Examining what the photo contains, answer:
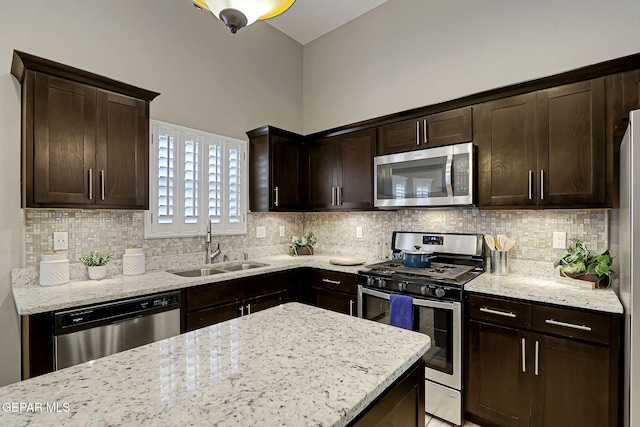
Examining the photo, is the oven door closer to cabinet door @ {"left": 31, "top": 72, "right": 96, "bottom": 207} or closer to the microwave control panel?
the microwave control panel

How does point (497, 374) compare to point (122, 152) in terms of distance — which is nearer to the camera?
point (497, 374)

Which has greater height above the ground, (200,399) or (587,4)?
(587,4)

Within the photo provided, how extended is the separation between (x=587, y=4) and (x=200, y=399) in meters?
3.42

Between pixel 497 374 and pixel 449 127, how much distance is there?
1.87 meters

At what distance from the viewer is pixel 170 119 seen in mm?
2943

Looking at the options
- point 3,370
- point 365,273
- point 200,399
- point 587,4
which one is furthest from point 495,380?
point 3,370

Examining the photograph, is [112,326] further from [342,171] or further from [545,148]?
[545,148]

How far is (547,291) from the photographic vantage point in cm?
204

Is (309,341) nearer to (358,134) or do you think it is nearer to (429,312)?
(429,312)

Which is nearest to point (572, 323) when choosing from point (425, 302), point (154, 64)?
point (425, 302)

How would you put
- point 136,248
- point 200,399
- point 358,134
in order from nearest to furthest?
1. point 200,399
2. point 136,248
3. point 358,134

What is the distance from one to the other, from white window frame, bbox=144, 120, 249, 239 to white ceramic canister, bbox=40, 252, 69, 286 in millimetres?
629

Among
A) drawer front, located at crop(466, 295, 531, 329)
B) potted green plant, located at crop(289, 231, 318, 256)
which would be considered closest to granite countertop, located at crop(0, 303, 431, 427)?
drawer front, located at crop(466, 295, 531, 329)

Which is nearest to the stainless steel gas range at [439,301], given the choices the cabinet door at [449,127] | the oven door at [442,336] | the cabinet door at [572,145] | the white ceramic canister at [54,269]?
the oven door at [442,336]
